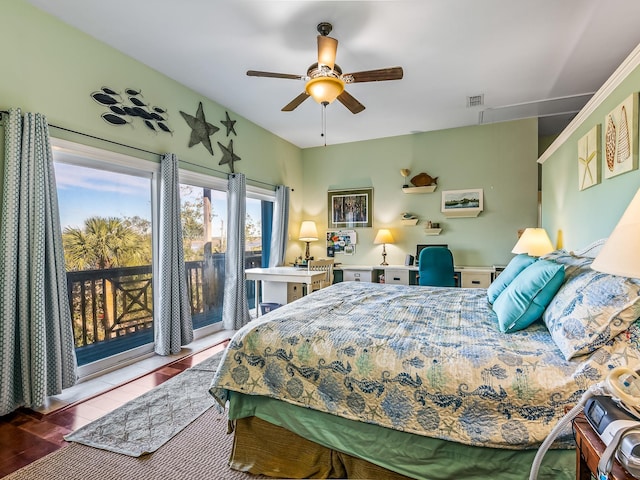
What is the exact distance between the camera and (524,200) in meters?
4.30

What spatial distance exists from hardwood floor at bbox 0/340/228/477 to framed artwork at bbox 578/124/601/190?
366 cm

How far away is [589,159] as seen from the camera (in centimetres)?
236

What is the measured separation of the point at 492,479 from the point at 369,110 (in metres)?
3.74

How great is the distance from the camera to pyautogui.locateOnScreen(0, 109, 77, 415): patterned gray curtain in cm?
206

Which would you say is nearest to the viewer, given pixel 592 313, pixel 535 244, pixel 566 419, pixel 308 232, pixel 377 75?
pixel 566 419

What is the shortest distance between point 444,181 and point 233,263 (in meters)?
3.25

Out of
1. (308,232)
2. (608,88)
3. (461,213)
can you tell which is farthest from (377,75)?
(308,232)

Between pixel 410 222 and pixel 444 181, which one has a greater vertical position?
pixel 444 181

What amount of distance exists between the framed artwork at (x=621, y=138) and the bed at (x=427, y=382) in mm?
641

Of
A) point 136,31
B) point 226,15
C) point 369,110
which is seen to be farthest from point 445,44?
point 136,31

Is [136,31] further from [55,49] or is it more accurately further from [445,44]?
[445,44]

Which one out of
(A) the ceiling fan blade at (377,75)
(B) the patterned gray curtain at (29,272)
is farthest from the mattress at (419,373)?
(A) the ceiling fan blade at (377,75)

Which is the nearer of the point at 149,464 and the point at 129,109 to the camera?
the point at 149,464

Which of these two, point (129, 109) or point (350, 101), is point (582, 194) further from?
point (129, 109)
